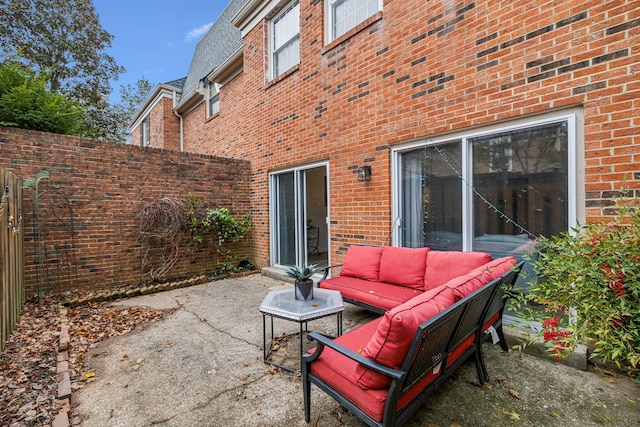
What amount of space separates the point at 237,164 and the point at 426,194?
489 cm

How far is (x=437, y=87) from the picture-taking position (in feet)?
12.6

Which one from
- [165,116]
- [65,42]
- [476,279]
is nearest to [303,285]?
[476,279]

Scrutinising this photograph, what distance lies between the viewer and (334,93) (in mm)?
5203

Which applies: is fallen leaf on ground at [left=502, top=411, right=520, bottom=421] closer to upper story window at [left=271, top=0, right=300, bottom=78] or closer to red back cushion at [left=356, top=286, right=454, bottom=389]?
red back cushion at [left=356, top=286, right=454, bottom=389]

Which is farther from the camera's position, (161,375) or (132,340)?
(132,340)

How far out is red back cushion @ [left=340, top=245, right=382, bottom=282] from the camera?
4184 mm

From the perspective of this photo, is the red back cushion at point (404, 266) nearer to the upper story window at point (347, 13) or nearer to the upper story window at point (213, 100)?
the upper story window at point (347, 13)

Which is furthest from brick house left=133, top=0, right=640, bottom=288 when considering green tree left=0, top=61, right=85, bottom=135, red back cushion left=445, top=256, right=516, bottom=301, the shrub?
green tree left=0, top=61, right=85, bottom=135

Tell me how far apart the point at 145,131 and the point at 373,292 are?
15.2m

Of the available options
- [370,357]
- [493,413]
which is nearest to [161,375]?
[370,357]

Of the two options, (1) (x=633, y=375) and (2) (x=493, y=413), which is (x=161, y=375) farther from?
(1) (x=633, y=375)

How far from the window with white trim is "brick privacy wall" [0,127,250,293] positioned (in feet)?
15.3

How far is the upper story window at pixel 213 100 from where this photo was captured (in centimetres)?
970

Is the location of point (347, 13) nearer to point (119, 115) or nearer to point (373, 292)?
point (373, 292)
